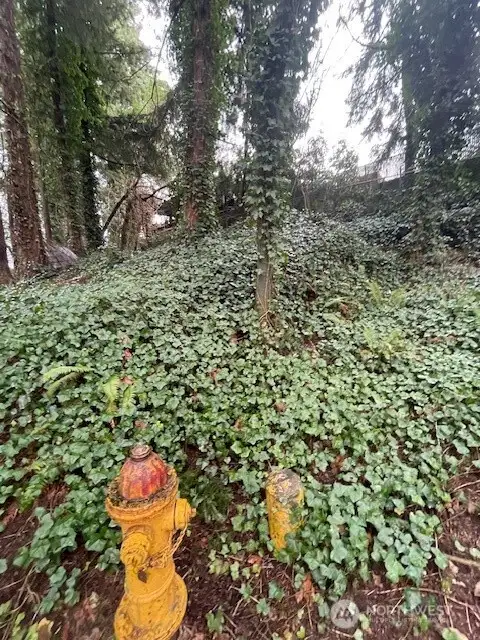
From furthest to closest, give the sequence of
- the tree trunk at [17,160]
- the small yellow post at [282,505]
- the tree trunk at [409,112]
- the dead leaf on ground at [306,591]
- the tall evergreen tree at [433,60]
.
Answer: the tree trunk at [409,112] < the tall evergreen tree at [433,60] < the tree trunk at [17,160] < the small yellow post at [282,505] < the dead leaf on ground at [306,591]

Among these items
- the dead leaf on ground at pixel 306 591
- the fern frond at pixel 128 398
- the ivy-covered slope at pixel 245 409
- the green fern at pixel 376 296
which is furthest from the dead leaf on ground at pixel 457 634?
the green fern at pixel 376 296

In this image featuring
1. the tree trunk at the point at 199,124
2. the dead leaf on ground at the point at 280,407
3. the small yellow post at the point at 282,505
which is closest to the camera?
the small yellow post at the point at 282,505

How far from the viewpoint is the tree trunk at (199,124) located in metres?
7.66

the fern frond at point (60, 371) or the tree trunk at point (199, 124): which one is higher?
the tree trunk at point (199, 124)

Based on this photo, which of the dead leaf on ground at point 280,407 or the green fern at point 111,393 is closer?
the green fern at point 111,393

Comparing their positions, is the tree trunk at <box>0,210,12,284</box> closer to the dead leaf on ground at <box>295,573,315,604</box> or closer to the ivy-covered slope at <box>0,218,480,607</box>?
the ivy-covered slope at <box>0,218,480,607</box>

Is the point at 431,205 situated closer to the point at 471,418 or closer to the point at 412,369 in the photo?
the point at 412,369

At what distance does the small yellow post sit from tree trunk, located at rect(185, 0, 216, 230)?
6.94 metres

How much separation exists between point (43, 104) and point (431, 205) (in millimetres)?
11655

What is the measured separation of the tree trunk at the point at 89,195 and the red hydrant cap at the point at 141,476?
10.9m

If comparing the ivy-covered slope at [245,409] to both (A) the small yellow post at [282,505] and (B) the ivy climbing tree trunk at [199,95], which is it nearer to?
(A) the small yellow post at [282,505]

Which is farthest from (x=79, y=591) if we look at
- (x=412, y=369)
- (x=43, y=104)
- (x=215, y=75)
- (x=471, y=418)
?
(x=43, y=104)

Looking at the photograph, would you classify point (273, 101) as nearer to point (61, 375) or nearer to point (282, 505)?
point (61, 375)

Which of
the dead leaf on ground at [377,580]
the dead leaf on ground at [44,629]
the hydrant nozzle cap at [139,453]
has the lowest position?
the dead leaf on ground at [377,580]
